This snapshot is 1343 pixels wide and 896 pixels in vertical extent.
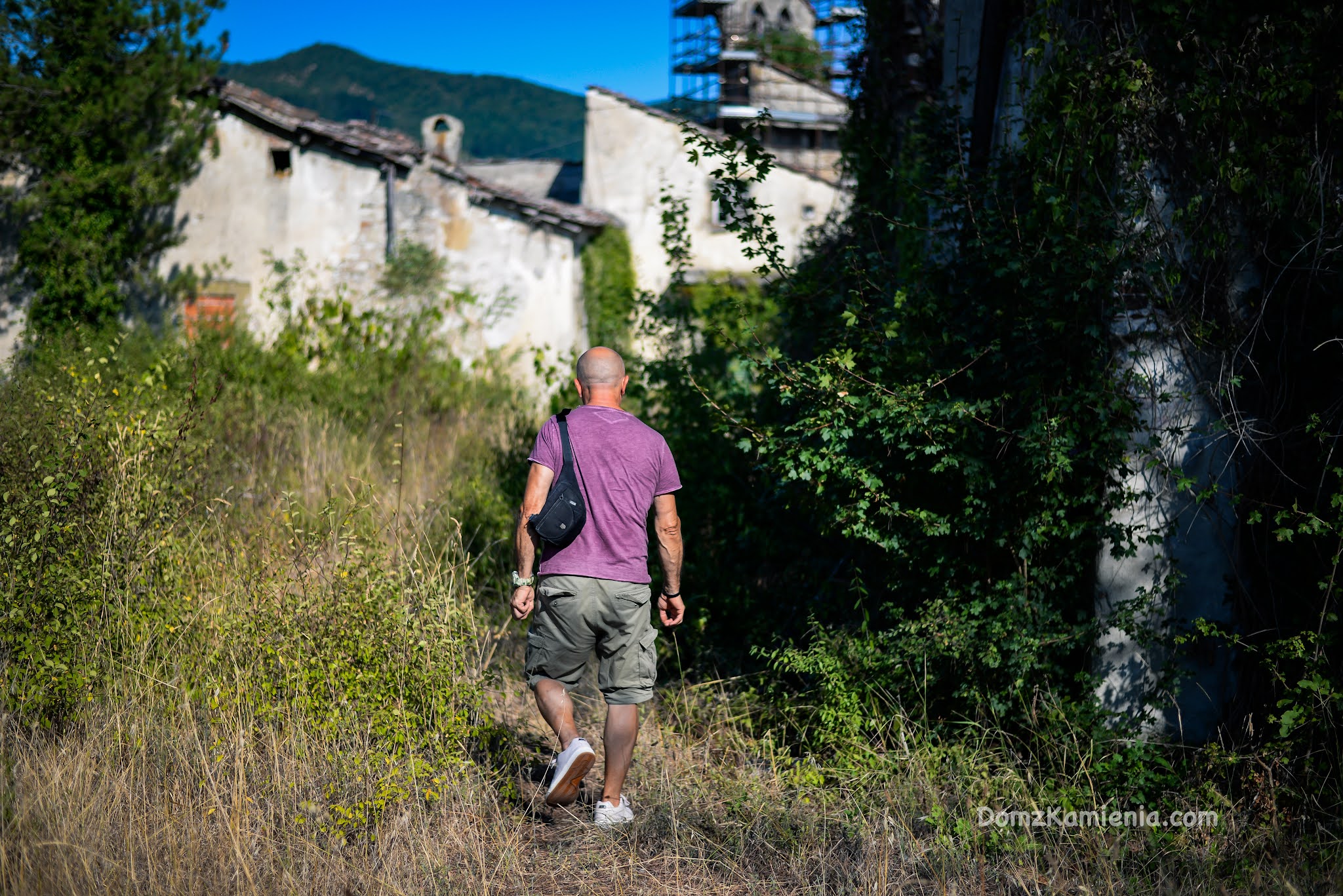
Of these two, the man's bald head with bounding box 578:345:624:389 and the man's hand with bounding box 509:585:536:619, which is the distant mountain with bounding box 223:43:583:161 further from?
the man's hand with bounding box 509:585:536:619

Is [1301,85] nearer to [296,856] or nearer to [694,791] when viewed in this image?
[694,791]

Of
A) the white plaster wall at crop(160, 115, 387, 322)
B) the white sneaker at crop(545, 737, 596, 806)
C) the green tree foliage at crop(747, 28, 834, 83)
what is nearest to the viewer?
the white sneaker at crop(545, 737, 596, 806)

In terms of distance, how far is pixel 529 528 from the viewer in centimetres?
365

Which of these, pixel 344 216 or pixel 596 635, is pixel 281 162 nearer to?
pixel 344 216

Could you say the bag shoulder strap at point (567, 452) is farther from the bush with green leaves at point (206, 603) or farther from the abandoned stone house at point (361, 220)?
the abandoned stone house at point (361, 220)

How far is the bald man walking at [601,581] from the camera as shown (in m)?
3.66

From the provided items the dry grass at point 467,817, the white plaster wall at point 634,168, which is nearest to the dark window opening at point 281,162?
the white plaster wall at point 634,168

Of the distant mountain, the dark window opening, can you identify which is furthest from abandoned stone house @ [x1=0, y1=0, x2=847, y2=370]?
the distant mountain

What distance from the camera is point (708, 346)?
6.52 m

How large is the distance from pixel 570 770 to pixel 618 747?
0.85ft

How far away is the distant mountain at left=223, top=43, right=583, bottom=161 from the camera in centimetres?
6756

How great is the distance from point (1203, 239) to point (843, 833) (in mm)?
2843

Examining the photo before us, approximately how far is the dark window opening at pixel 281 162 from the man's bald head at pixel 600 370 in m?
11.7

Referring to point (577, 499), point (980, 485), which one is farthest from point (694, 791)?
point (980, 485)
